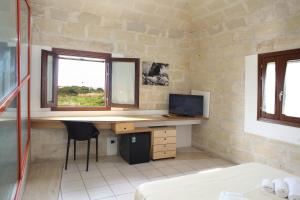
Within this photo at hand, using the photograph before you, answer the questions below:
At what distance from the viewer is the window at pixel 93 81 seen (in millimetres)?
4102

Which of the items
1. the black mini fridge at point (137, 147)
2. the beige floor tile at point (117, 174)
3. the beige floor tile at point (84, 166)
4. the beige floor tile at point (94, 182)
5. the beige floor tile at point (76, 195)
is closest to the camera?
the beige floor tile at point (76, 195)

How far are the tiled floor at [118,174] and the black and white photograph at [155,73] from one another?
5.32 feet

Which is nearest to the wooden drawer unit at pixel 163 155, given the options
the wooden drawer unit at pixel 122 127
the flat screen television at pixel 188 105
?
the wooden drawer unit at pixel 122 127

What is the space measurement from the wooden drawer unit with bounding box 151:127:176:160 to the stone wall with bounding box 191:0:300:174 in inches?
36.7

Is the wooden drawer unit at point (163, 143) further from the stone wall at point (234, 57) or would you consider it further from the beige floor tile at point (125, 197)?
the beige floor tile at point (125, 197)

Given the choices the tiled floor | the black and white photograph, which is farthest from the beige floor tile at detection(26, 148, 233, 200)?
the black and white photograph

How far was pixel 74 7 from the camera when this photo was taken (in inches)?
151

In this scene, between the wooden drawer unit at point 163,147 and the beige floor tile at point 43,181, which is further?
the wooden drawer unit at point 163,147

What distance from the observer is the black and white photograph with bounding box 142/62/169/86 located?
4.68m

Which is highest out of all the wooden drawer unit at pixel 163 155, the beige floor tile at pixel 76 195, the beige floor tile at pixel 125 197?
the wooden drawer unit at pixel 163 155

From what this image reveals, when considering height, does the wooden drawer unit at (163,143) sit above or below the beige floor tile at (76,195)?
above

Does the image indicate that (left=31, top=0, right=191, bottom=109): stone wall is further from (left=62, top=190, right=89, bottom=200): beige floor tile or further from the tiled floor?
(left=62, top=190, right=89, bottom=200): beige floor tile

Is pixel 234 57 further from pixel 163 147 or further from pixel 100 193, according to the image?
pixel 100 193

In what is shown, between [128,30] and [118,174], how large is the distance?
2.79m
